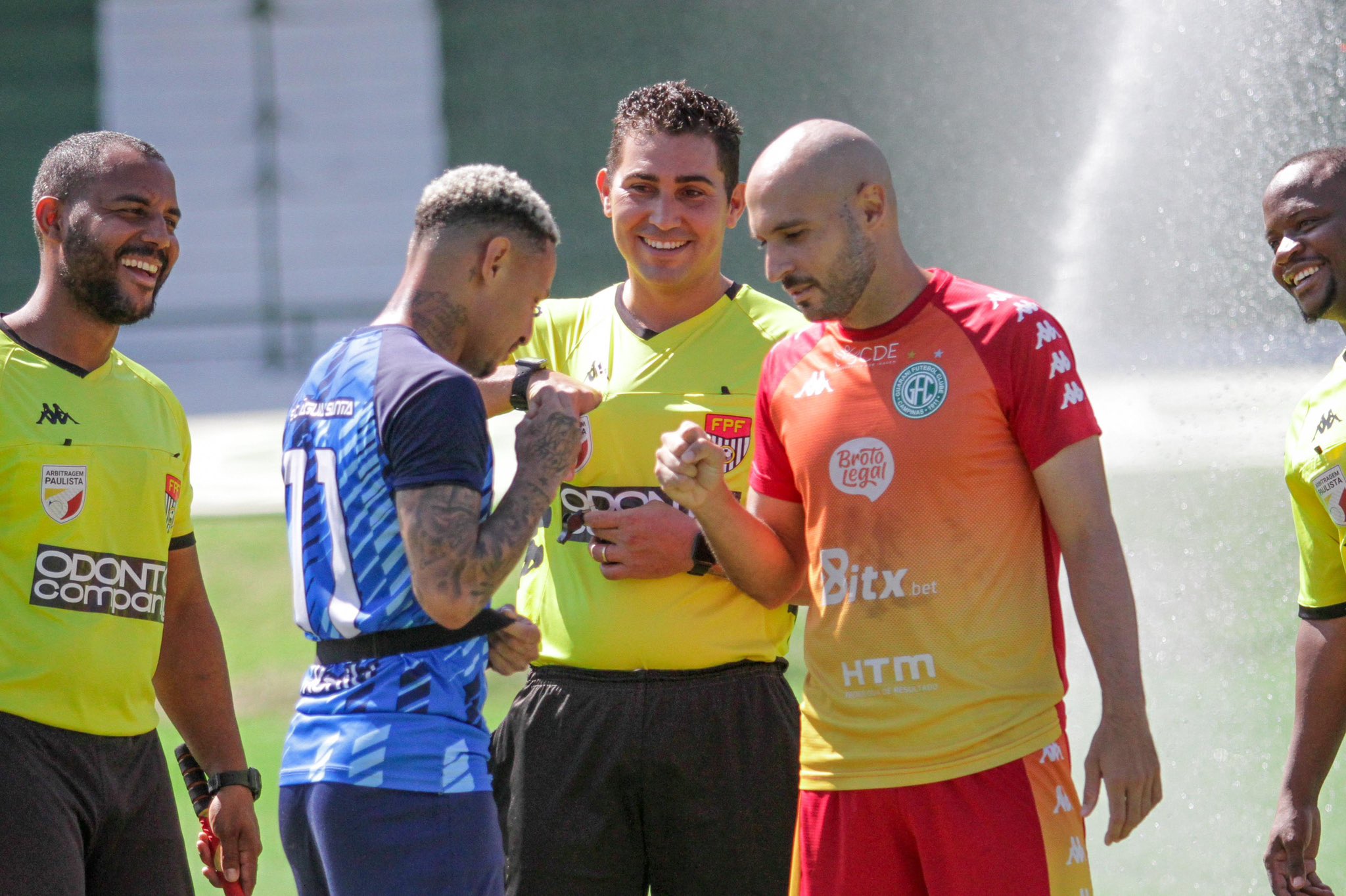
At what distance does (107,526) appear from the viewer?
2.83m

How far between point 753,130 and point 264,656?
8.70 m

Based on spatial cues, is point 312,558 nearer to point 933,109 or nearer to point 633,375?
point 633,375

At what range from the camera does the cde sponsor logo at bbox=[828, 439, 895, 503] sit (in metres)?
2.54

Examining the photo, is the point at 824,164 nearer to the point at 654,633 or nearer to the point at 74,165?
the point at 654,633

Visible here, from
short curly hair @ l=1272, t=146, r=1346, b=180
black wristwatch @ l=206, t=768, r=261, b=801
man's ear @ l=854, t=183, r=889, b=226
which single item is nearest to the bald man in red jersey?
man's ear @ l=854, t=183, r=889, b=226

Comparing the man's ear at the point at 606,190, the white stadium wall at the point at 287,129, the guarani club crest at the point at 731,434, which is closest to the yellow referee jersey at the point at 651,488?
the guarani club crest at the point at 731,434

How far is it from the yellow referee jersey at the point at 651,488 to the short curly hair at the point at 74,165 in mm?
1133

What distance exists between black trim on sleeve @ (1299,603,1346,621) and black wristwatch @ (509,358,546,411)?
5.52ft

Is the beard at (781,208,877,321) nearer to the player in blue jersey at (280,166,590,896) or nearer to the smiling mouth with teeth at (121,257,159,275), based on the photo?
the player in blue jersey at (280,166,590,896)

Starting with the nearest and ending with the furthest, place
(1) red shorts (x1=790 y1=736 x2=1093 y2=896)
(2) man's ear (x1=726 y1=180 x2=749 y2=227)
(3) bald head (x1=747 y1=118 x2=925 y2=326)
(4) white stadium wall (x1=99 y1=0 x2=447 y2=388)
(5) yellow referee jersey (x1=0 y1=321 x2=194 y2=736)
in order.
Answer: (1) red shorts (x1=790 y1=736 x2=1093 y2=896) → (3) bald head (x1=747 y1=118 x2=925 y2=326) → (5) yellow referee jersey (x1=0 y1=321 x2=194 y2=736) → (2) man's ear (x1=726 y1=180 x2=749 y2=227) → (4) white stadium wall (x1=99 y1=0 x2=447 y2=388)

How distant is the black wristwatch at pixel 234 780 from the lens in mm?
3086

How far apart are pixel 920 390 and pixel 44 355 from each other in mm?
1802

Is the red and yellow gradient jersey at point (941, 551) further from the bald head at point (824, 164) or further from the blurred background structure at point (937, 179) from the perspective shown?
the blurred background structure at point (937, 179)

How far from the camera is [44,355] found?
290 cm
